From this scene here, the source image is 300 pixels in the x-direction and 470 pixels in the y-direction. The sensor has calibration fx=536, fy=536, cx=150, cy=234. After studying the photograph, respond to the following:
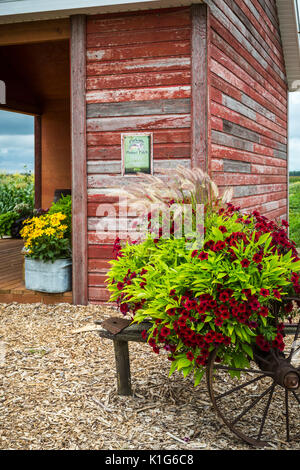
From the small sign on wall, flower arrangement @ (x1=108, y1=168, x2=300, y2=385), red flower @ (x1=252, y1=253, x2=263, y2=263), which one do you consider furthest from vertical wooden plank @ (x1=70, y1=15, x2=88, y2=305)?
red flower @ (x1=252, y1=253, x2=263, y2=263)

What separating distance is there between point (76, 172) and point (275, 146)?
514 cm

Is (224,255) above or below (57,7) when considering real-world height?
below

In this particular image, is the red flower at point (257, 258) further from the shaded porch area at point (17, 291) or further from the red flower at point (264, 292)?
the shaded porch area at point (17, 291)

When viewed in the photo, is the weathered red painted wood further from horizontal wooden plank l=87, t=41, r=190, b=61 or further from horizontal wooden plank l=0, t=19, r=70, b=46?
horizontal wooden plank l=0, t=19, r=70, b=46

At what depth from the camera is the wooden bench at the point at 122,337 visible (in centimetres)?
317

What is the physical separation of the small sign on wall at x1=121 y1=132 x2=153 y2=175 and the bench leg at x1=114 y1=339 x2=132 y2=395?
2436mm

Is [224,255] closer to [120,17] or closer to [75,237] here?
[75,237]

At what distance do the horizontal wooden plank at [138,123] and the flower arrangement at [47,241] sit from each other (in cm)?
112

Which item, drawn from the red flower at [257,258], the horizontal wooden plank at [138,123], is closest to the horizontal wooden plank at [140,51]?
the horizontal wooden plank at [138,123]

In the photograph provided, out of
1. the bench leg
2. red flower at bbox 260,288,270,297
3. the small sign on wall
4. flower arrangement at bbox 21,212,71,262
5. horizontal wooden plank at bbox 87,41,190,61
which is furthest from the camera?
flower arrangement at bbox 21,212,71,262

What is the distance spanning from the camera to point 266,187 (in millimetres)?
8664

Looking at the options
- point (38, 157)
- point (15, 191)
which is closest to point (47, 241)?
point (38, 157)

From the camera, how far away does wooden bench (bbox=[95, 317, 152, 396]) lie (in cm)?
317

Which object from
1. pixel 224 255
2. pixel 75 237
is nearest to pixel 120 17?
pixel 75 237
